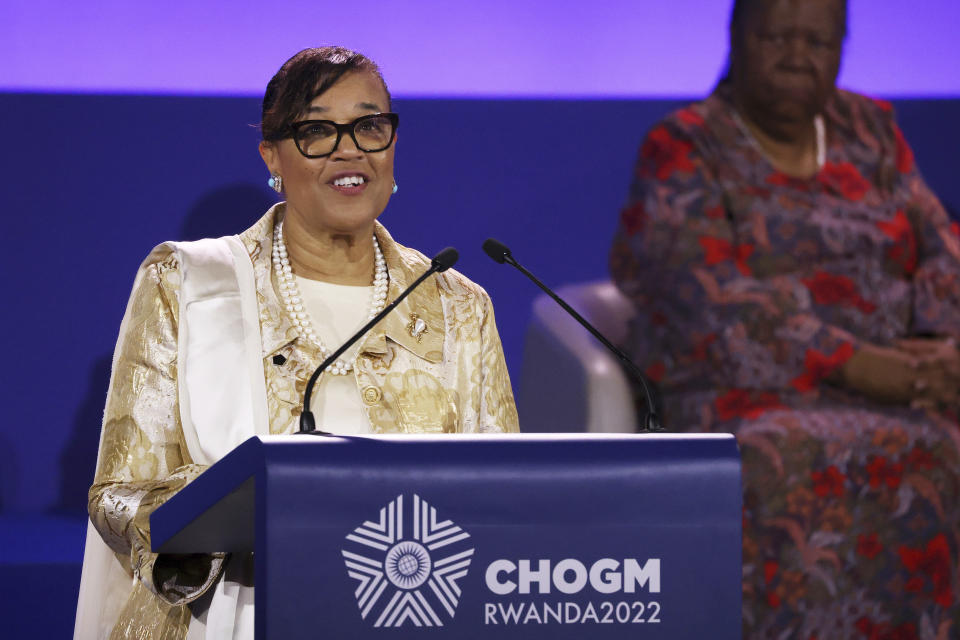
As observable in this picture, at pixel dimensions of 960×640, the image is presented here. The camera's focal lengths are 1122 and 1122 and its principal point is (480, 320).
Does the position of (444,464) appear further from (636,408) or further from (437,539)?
(636,408)

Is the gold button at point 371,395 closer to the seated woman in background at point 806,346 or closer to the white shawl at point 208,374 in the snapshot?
the white shawl at point 208,374

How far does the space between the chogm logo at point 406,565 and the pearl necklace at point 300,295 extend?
→ 0.65 meters

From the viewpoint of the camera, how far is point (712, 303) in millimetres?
2586

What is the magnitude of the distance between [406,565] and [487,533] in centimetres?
8

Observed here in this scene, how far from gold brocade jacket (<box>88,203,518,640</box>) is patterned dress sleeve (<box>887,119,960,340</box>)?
1.33 meters

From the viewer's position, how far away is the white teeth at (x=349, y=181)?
1.77 meters

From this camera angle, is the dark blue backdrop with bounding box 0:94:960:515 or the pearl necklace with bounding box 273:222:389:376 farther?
the dark blue backdrop with bounding box 0:94:960:515

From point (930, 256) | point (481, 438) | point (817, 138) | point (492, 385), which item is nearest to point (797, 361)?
point (930, 256)

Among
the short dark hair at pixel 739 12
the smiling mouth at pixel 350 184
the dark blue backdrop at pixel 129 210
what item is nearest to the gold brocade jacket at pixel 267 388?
the smiling mouth at pixel 350 184

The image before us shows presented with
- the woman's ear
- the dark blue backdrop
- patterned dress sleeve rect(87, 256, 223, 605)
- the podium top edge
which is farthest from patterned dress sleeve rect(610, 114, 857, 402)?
the podium top edge

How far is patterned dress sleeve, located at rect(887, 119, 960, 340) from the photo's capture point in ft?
8.87

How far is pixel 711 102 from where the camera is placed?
107 inches

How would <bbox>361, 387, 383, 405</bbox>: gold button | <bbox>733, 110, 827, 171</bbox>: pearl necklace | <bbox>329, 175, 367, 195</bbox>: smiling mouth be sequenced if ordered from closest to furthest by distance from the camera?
1. <bbox>361, 387, 383, 405</bbox>: gold button
2. <bbox>329, 175, 367, 195</bbox>: smiling mouth
3. <bbox>733, 110, 827, 171</bbox>: pearl necklace

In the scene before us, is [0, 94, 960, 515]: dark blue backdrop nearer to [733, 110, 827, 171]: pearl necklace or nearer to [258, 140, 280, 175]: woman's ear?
[733, 110, 827, 171]: pearl necklace
